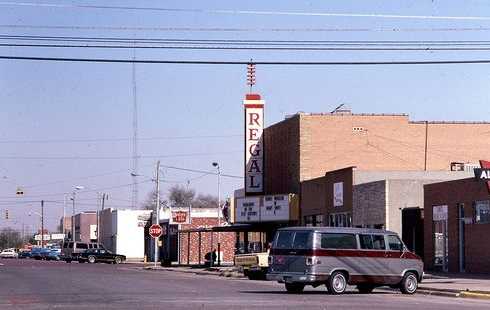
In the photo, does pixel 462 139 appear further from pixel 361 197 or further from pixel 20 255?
pixel 20 255

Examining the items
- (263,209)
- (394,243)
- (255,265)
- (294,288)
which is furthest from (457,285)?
(263,209)

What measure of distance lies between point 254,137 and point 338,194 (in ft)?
30.8

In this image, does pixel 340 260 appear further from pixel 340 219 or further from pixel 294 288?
pixel 340 219

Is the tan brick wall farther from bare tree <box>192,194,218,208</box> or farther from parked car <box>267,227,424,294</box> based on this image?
bare tree <box>192,194,218,208</box>

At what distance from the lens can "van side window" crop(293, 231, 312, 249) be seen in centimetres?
2730

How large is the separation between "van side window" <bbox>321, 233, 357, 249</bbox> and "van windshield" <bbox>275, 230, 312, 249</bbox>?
0.47 meters

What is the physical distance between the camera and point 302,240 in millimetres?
27469

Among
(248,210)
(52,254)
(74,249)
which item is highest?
(248,210)

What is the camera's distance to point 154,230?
6312 cm

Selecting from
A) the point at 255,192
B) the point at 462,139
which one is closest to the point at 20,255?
the point at 255,192

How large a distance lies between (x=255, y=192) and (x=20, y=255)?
67663 millimetres

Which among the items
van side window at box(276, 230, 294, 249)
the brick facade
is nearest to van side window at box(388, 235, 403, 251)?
van side window at box(276, 230, 294, 249)

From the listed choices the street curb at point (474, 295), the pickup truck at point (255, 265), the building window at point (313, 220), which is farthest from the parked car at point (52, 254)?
the street curb at point (474, 295)

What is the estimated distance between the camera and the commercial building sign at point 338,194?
163 feet
